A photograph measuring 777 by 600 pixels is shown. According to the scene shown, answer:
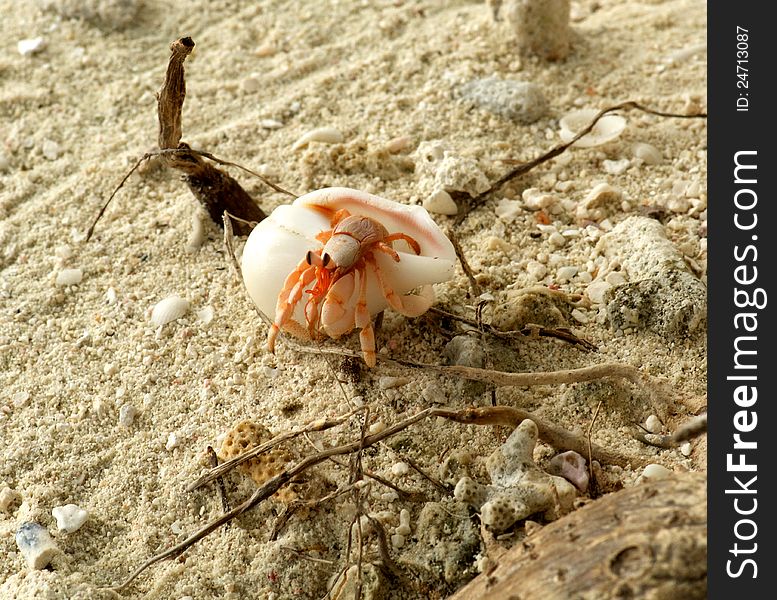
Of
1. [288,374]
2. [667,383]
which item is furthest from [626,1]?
[288,374]

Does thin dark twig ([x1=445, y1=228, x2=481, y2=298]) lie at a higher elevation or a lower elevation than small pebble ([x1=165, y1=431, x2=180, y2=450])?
higher

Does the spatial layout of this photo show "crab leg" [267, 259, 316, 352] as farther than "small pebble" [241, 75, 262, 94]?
No

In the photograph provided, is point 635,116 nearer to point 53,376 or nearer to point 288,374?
point 288,374

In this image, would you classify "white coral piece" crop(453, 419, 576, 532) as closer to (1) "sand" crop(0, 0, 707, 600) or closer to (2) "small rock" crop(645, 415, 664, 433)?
(1) "sand" crop(0, 0, 707, 600)

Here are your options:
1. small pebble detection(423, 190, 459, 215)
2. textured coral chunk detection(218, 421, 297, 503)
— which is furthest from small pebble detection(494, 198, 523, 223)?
textured coral chunk detection(218, 421, 297, 503)

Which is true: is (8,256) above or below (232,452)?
above

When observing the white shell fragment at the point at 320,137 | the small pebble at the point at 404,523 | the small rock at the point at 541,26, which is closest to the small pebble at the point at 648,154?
the small rock at the point at 541,26
